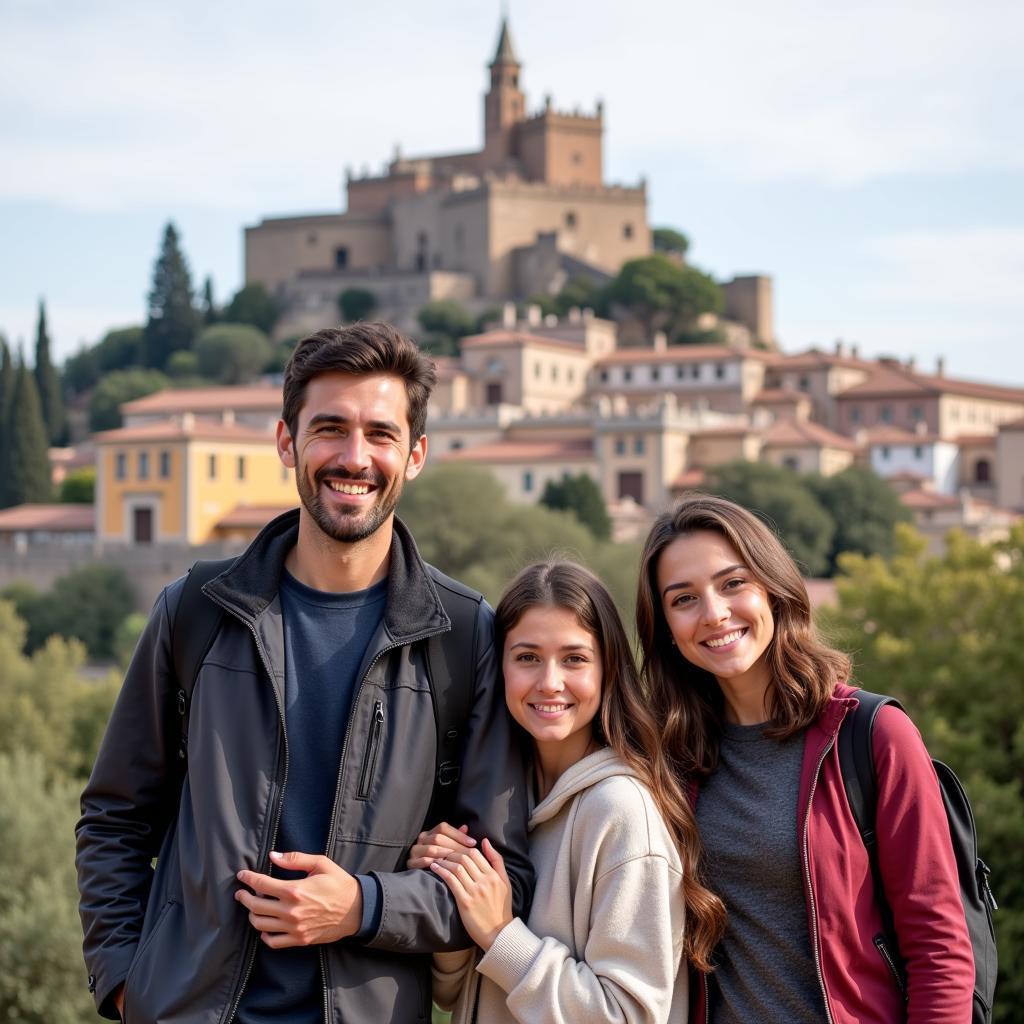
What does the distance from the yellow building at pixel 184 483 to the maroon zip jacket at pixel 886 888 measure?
43090mm

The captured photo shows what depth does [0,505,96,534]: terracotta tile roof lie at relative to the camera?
50.5 metres

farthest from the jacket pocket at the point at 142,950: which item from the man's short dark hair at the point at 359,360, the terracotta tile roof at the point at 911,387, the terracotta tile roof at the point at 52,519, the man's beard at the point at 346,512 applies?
the terracotta tile roof at the point at 911,387

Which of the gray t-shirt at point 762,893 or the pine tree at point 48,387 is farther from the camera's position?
the pine tree at point 48,387

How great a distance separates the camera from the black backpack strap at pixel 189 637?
346 centimetres

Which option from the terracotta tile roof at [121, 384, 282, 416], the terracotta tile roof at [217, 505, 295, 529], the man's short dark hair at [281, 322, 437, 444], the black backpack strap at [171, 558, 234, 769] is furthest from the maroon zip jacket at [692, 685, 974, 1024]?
the terracotta tile roof at [121, 384, 282, 416]

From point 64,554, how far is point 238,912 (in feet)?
153

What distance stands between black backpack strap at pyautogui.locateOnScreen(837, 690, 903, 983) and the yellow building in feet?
141

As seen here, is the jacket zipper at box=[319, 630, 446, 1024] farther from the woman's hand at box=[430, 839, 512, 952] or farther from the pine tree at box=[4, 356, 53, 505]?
the pine tree at box=[4, 356, 53, 505]

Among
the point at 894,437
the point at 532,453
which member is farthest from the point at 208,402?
the point at 894,437

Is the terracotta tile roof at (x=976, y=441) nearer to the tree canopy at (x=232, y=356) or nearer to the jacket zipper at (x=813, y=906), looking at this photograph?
the tree canopy at (x=232, y=356)

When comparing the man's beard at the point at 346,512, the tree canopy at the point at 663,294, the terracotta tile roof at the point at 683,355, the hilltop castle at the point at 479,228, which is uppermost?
the hilltop castle at the point at 479,228

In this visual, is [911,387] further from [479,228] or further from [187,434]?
[187,434]

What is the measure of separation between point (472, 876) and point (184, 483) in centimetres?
4438

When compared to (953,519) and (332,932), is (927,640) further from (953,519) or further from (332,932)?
(953,519)
